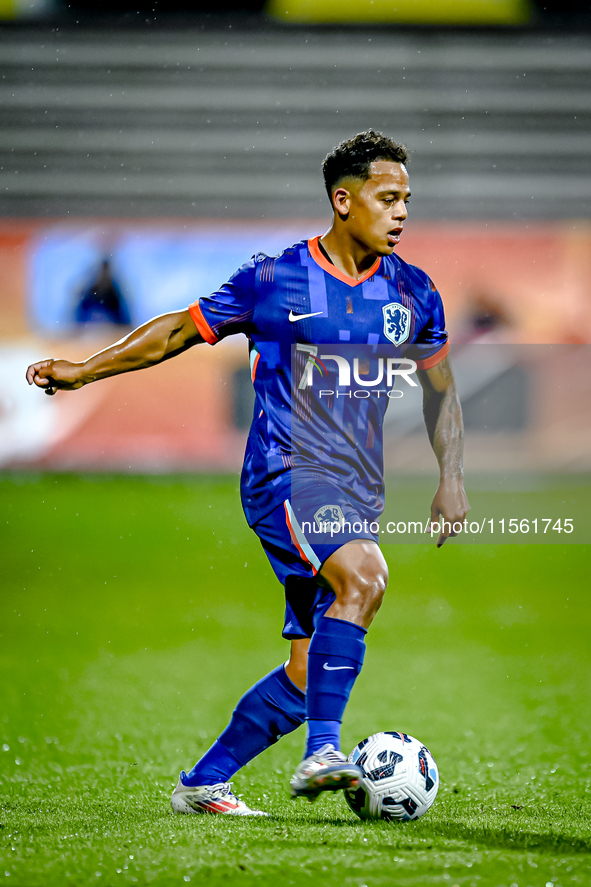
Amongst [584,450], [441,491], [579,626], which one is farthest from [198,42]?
[441,491]

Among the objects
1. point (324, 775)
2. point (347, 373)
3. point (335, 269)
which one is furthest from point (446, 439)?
point (324, 775)

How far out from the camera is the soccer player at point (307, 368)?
3.01 meters

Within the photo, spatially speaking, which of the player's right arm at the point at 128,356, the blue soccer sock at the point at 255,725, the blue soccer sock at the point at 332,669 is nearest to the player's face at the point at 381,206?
the player's right arm at the point at 128,356

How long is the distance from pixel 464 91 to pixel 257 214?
369 cm

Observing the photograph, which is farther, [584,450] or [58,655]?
[584,450]

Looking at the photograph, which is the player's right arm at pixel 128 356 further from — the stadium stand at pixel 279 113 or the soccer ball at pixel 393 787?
the stadium stand at pixel 279 113

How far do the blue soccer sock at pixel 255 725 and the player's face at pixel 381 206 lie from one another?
128cm

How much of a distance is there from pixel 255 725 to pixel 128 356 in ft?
3.76

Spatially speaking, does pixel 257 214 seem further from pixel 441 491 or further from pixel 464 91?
pixel 441 491

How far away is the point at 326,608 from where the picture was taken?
9.16ft

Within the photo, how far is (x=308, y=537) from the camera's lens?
2.82m

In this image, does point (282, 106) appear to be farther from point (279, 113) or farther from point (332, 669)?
point (332, 669)

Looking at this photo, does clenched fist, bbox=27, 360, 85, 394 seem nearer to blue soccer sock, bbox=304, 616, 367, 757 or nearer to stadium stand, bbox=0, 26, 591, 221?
blue soccer sock, bbox=304, 616, 367, 757

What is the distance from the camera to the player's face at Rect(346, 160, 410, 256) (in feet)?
9.88
